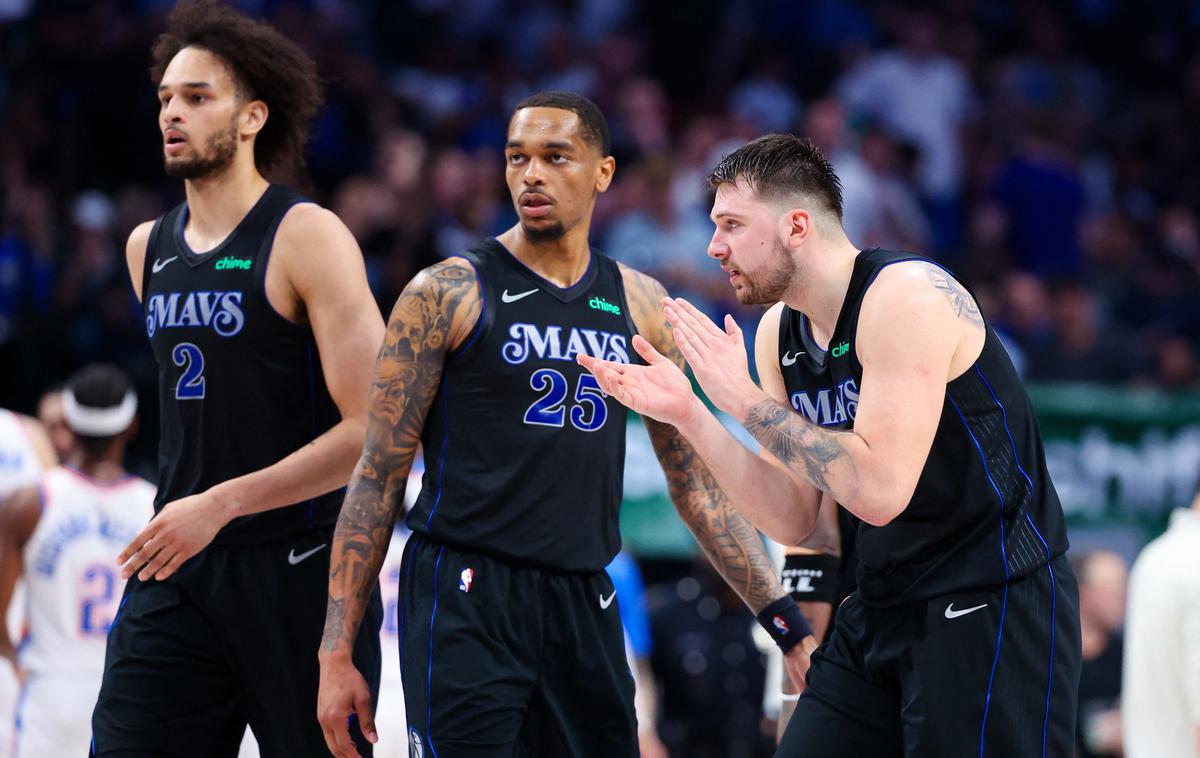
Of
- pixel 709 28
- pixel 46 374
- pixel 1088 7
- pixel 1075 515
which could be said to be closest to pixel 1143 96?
pixel 1088 7

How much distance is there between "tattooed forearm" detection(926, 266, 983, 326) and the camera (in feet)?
14.8

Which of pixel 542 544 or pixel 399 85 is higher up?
pixel 399 85

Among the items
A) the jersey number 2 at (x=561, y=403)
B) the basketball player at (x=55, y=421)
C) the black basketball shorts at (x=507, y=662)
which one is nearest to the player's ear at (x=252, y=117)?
the jersey number 2 at (x=561, y=403)

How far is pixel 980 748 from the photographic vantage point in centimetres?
450

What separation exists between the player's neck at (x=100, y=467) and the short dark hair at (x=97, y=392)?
0.03 meters

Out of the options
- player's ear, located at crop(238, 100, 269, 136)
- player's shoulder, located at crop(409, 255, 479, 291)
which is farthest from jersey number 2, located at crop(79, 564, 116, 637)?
player's shoulder, located at crop(409, 255, 479, 291)

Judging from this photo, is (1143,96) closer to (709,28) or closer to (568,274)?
(709,28)

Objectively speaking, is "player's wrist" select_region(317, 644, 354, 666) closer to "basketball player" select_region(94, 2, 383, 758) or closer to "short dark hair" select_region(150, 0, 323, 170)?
"basketball player" select_region(94, 2, 383, 758)

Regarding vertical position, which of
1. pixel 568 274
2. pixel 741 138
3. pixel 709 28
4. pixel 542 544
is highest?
pixel 709 28

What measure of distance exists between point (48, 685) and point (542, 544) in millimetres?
3508

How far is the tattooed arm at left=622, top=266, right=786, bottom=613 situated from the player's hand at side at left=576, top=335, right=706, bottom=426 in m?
0.80

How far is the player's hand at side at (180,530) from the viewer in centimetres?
509

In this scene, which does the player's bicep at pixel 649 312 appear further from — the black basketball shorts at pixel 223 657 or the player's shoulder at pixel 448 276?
the black basketball shorts at pixel 223 657

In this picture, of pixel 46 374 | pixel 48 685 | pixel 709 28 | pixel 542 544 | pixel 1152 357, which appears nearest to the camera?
pixel 542 544
